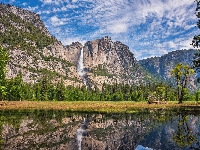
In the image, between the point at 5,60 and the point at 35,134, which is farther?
the point at 5,60

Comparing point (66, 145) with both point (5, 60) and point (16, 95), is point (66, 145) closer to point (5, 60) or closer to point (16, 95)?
point (5, 60)

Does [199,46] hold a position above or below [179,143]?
above

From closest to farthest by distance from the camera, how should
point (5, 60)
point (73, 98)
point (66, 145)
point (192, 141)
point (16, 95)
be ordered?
point (66, 145) < point (192, 141) < point (5, 60) < point (16, 95) < point (73, 98)

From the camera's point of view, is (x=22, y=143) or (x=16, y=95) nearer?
(x=22, y=143)

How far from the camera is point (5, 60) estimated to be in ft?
214

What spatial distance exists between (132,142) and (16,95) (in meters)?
122

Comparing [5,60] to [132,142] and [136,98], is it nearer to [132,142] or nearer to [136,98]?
[132,142]

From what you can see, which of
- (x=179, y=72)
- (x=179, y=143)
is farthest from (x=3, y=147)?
(x=179, y=72)

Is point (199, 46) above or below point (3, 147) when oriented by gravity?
above

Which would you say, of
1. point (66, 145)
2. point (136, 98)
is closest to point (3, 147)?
point (66, 145)

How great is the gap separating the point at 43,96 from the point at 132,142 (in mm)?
139447

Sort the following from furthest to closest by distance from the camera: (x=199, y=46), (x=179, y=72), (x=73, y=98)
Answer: (x=73, y=98), (x=179, y=72), (x=199, y=46)

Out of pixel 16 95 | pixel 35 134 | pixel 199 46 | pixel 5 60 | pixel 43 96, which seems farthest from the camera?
pixel 43 96

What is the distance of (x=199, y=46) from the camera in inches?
2068
